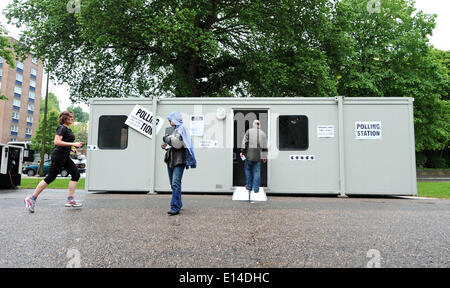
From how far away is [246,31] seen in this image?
48.5 ft

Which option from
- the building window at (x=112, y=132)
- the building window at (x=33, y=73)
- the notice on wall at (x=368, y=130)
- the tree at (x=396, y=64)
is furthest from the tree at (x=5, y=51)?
the building window at (x=33, y=73)

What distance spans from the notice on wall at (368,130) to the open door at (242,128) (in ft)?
7.70

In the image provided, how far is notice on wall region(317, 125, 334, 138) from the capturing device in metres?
7.71

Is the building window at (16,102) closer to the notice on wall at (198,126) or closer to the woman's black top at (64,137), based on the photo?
the notice on wall at (198,126)

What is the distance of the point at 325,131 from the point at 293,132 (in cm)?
83

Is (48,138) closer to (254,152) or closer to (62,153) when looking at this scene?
(62,153)

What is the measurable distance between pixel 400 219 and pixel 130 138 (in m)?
6.51

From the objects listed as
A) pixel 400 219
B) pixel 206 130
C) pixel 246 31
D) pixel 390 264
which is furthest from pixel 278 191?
pixel 246 31

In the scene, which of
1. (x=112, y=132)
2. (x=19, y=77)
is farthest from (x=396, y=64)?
(x=19, y=77)

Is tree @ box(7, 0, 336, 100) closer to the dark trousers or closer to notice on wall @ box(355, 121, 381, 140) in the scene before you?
notice on wall @ box(355, 121, 381, 140)

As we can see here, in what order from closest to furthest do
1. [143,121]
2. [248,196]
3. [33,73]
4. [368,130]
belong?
[248,196] < [368,130] < [143,121] < [33,73]

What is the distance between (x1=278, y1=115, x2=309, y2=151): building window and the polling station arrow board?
326 cm

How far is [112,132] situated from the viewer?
820 cm

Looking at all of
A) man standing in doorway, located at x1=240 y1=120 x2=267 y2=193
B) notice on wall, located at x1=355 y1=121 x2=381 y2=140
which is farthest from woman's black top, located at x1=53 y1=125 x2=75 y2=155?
notice on wall, located at x1=355 y1=121 x2=381 y2=140
